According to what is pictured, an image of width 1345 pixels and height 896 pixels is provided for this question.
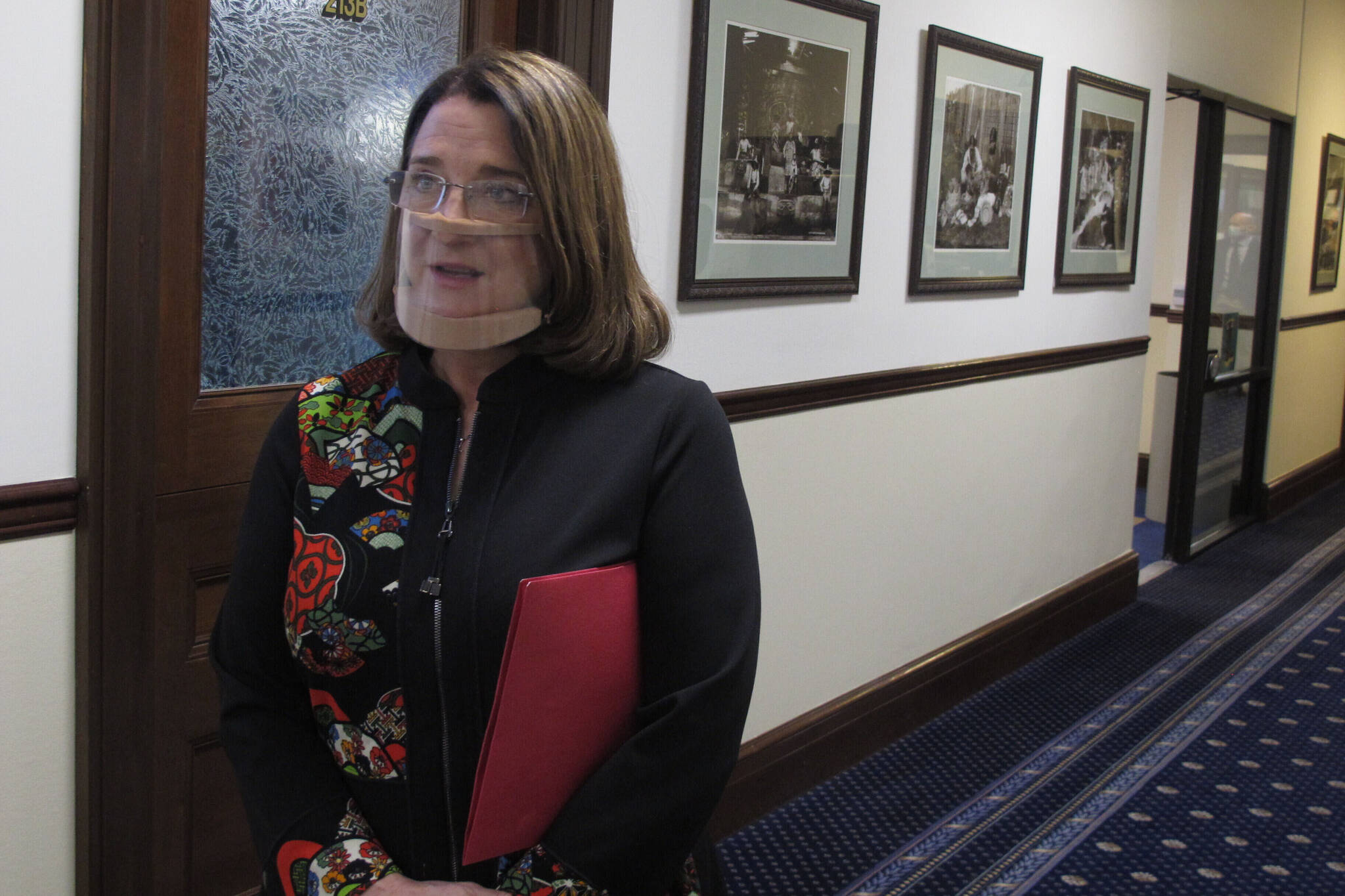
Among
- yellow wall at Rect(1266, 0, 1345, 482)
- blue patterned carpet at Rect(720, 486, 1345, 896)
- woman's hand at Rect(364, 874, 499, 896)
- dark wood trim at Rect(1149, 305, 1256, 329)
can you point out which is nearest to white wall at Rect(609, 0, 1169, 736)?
blue patterned carpet at Rect(720, 486, 1345, 896)

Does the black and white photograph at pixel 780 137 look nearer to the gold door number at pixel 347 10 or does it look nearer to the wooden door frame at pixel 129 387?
the gold door number at pixel 347 10

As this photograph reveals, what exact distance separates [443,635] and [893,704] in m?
2.58

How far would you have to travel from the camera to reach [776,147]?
2.80 metres

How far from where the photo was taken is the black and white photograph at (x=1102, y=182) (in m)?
4.26

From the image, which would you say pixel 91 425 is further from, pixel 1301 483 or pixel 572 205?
pixel 1301 483

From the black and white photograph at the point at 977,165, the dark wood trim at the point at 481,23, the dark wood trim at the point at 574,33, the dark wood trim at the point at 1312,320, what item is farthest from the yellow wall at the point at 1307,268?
the dark wood trim at the point at 481,23

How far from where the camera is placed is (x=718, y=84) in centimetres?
259

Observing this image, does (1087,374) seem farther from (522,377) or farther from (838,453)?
(522,377)

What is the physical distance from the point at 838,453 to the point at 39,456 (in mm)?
2000

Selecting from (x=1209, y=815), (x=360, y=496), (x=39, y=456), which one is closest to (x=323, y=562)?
(x=360, y=496)

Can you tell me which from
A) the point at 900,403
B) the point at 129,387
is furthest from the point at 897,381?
the point at 129,387

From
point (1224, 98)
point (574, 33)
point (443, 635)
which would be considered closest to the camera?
point (443, 635)

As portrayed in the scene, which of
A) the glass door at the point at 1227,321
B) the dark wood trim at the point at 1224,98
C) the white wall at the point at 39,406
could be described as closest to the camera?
the white wall at the point at 39,406

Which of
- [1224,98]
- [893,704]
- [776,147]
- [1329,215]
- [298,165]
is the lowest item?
[893,704]
